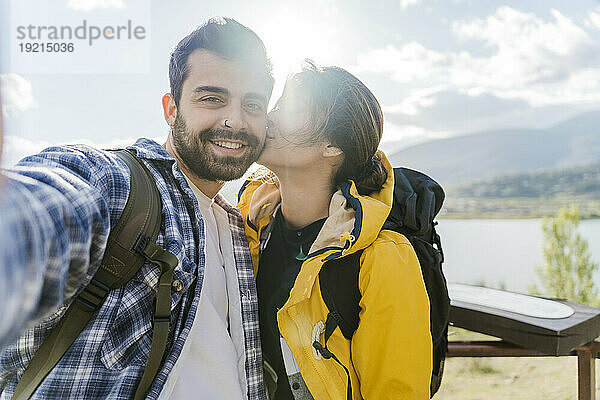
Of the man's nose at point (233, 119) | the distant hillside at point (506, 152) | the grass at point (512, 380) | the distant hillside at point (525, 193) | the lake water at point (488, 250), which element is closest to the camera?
the man's nose at point (233, 119)

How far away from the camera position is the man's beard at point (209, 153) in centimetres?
139

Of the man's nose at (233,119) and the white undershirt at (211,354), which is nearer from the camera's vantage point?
the white undershirt at (211,354)

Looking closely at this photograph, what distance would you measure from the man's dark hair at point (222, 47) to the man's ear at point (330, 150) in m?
0.23

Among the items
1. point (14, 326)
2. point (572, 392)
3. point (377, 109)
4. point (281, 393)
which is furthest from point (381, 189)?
point (572, 392)

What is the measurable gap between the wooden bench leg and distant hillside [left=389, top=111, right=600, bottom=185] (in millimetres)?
16686

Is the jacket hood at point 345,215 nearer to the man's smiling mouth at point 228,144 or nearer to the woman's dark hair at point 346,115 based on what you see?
the woman's dark hair at point 346,115

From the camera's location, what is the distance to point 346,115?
4.84 feet

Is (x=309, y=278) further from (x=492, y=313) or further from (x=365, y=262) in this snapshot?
(x=492, y=313)

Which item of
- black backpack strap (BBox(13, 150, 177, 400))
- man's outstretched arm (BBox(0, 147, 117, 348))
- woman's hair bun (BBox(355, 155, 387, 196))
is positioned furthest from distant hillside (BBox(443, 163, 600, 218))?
man's outstretched arm (BBox(0, 147, 117, 348))

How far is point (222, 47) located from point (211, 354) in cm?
78

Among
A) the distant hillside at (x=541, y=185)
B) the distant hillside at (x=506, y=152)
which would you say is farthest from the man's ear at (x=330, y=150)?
the distant hillside at (x=506, y=152)

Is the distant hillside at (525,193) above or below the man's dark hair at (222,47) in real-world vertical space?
below

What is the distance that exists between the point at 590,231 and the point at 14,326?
8132mm

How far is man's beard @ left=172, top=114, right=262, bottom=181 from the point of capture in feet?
4.55
